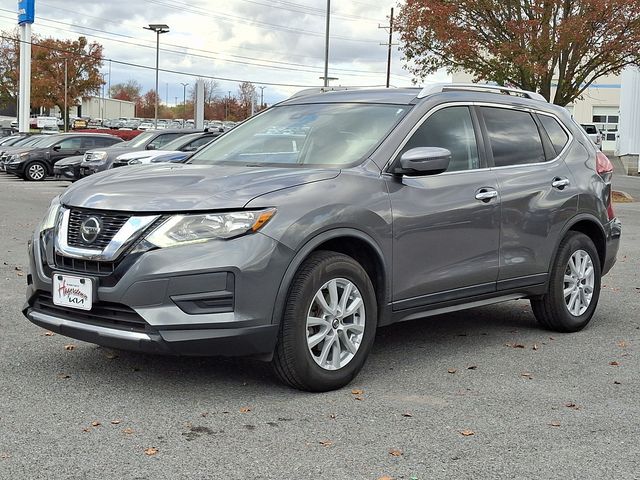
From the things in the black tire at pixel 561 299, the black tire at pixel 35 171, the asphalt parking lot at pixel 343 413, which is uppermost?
the black tire at pixel 35 171

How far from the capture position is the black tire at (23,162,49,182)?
2741 cm

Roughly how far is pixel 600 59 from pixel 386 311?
63.6ft

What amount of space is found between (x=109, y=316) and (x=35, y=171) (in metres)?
24.3

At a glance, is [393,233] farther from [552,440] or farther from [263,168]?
[552,440]

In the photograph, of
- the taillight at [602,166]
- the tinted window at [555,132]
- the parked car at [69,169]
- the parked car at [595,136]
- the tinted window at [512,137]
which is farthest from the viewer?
the parked car at [69,169]

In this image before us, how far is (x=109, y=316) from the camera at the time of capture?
185 inches

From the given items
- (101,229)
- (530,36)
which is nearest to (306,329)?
(101,229)

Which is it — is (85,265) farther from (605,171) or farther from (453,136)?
(605,171)

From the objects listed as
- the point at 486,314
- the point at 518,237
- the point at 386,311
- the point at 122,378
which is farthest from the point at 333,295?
the point at 486,314

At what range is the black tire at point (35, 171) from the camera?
2741 cm

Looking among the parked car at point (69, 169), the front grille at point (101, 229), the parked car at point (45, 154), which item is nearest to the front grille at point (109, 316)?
the front grille at point (101, 229)

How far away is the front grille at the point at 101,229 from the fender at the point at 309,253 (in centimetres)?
90

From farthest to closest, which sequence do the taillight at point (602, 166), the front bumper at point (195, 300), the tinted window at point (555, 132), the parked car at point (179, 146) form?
the parked car at point (179, 146) → the taillight at point (602, 166) → the tinted window at point (555, 132) → the front bumper at point (195, 300)

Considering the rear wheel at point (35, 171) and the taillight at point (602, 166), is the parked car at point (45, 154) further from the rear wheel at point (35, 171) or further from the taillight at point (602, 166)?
the taillight at point (602, 166)
